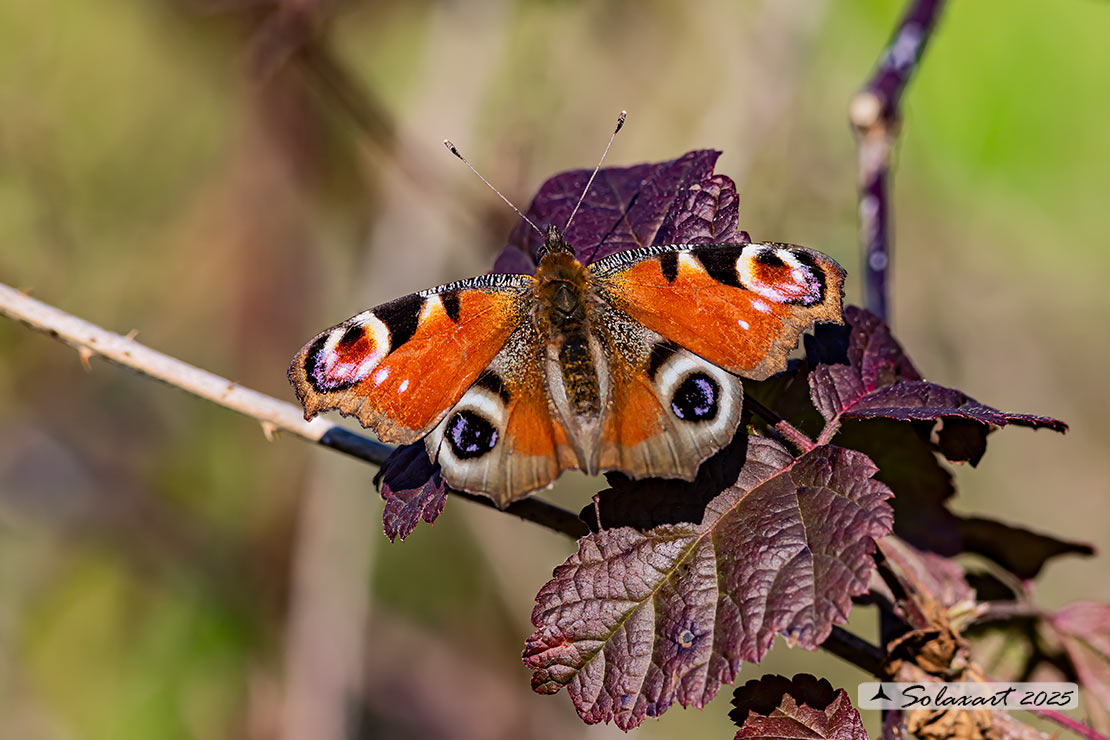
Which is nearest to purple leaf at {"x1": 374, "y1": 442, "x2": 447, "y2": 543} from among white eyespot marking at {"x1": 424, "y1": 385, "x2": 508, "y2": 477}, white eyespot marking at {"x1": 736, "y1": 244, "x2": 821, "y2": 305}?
white eyespot marking at {"x1": 424, "y1": 385, "x2": 508, "y2": 477}

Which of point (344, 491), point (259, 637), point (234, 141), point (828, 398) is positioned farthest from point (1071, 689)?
point (234, 141)

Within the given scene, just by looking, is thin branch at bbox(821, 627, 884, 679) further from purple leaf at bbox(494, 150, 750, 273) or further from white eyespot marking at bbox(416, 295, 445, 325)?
white eyespot marking at bbox(416, 295, 445, 325)

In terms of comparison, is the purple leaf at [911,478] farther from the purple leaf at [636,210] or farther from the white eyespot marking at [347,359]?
the white eyespot marking at [347,359]

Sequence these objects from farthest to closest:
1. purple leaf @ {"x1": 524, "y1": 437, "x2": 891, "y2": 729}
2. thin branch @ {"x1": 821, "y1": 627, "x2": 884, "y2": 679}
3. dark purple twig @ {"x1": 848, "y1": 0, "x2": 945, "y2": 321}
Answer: dark purple twig @ {"x1": 848, "y1": 0, "x2": 945, "y2": 321} < thin branch @ {"x1": 821, "y1": 627, "x2": 884, "y2": 679} < purple leaf @ {"x1": 524, "y1": 437, "x2": 891, "y2": 729}

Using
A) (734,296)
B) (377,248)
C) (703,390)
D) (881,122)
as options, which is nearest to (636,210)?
(734,296)

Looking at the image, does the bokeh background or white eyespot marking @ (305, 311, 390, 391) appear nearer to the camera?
white eyespot marking @ (305, 311, 390, 391)

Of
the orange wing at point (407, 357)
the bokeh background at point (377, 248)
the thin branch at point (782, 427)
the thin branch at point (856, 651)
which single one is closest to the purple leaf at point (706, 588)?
the thin branch at point (782, 427)

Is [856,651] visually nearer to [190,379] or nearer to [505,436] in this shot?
[505,436]
